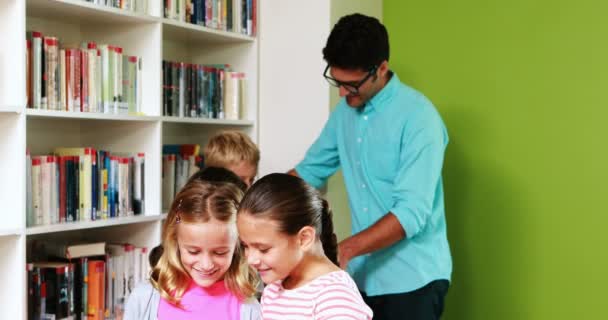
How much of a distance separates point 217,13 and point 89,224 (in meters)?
1.05

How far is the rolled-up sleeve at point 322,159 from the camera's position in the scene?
2545mm

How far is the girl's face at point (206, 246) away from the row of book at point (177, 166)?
1.16 m

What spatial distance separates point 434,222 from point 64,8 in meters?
1.43

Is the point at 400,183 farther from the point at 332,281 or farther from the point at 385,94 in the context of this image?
the point at 332,281

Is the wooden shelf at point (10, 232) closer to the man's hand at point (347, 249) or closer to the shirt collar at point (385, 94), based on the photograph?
the man's hand at point (347, 249)

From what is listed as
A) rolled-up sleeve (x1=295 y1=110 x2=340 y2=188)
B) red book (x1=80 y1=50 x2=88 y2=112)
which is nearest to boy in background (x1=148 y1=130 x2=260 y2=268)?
rolled-up sleeve (x1=295 y1=110 x2=340 y2=188)

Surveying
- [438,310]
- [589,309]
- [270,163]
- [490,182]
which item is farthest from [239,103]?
[589,309]

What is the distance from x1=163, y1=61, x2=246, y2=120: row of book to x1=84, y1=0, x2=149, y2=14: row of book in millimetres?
259

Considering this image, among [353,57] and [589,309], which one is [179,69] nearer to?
[353,57]

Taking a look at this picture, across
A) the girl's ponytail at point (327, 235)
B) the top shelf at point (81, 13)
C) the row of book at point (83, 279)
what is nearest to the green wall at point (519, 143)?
the top shelf at point (81, 13)

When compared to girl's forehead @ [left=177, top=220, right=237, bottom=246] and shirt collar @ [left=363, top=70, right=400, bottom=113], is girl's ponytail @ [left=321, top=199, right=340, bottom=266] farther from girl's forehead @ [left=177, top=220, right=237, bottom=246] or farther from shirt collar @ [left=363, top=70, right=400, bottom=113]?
shirt collar @ [left=363, top=70, right=400, bottom=113]

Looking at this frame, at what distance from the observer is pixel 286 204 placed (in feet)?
4.65

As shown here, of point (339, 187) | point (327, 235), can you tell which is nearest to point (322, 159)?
point (339, 187)

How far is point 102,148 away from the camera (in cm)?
278
